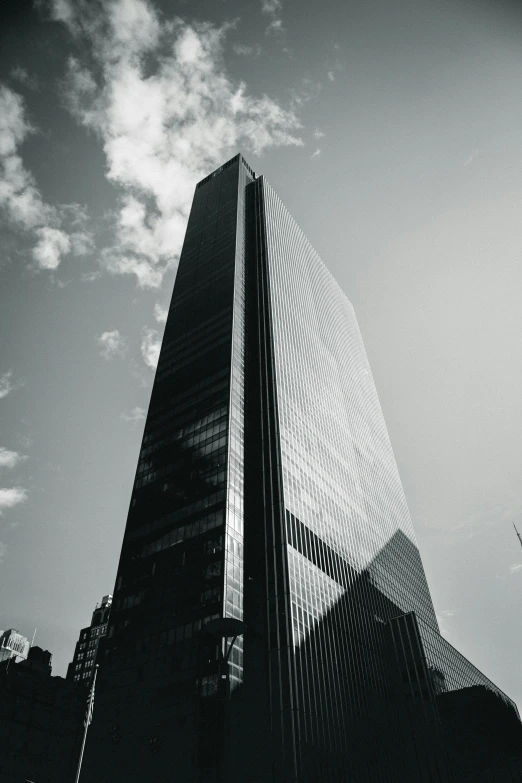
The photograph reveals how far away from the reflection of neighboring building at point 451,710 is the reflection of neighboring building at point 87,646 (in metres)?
92.6

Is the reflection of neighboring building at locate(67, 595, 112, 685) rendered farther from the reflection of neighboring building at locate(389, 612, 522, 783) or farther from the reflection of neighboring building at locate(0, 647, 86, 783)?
the reflection of neighboring building at locate(389, 612, 522, 783)

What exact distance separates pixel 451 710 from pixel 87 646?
112 metres

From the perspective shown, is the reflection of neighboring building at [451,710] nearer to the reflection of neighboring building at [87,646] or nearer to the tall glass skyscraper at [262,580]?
the tall glass skyscraper at [262,580]

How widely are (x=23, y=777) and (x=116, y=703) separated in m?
28.4

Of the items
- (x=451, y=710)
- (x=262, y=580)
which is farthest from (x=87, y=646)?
(x=262, y=580)

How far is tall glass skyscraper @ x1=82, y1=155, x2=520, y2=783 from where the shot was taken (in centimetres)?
5591

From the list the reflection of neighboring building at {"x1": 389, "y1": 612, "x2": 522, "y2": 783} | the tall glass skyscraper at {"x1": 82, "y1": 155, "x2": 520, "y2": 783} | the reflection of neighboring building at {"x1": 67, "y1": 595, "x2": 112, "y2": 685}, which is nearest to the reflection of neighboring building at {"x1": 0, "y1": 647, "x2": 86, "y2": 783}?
the tall glass skyscraper at {"x1": 82, "y1": 155, "x2": 520, "y2": 783}

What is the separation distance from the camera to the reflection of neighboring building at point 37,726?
75.4 m

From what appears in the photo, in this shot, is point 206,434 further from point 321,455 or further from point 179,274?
point 179,274

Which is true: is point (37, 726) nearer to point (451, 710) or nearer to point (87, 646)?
point (451, 710)

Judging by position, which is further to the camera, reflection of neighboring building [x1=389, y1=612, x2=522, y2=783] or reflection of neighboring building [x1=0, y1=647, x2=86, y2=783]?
reflection of neighboring building [x1=389, y1=612, x2=522, y2=783]

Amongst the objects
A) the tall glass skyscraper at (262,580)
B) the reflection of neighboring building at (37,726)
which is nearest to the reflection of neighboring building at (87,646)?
the reflection of neighboring building at (37,726)

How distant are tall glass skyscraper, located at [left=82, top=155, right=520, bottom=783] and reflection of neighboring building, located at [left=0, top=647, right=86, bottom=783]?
23.7m

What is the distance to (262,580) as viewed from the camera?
67.2 m
